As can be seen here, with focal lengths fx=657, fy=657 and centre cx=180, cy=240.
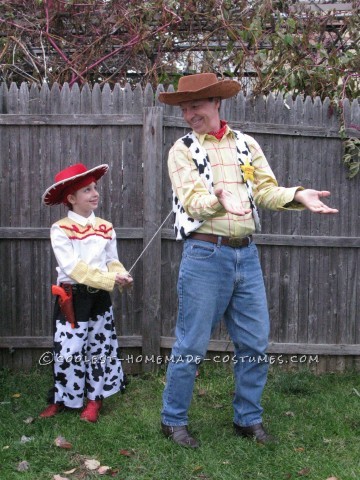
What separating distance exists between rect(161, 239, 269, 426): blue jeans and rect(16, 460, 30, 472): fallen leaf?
2.70ft

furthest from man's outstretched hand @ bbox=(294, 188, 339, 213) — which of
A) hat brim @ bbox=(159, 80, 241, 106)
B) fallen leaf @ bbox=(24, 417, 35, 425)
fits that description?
fallen leaf @ bbox=(24, 417, 35, 425)

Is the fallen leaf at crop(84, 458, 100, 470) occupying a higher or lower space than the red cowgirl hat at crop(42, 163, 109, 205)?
lower

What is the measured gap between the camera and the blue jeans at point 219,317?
12.1 feet

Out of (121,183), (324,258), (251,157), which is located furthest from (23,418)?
(324,258)

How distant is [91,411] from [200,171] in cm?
178

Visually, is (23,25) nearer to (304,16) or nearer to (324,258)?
(304,16)

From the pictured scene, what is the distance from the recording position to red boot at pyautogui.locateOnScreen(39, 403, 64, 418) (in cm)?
431

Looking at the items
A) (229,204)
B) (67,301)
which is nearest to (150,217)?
(67,301)

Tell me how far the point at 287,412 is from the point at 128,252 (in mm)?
1716

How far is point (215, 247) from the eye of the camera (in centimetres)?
367

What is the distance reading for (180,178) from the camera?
3639mm

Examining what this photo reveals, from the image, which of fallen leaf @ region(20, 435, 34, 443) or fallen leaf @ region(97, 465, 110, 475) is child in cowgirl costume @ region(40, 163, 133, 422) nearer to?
fallen leaf @ region(20, 435, 34, 443)

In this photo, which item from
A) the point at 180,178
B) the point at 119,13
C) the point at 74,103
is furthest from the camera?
the point at 119,13

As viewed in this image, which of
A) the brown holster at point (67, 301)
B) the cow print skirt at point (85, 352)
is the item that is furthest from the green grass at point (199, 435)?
the brown holster at point (67, 301)
